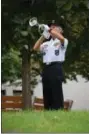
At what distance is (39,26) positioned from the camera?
1071 centimetres

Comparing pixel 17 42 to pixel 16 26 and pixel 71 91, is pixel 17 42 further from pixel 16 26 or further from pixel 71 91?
pixel 71 91

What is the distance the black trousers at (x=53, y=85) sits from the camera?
8789 mm

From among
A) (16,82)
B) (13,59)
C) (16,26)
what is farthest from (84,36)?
(16,82)

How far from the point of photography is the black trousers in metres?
8.79

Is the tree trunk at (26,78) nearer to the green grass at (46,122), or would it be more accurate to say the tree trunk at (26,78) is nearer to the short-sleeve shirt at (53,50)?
the short-sleeve shirt at (53,50)

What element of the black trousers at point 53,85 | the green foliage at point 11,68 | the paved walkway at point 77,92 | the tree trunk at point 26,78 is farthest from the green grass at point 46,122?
the paved walkway at point 77,92

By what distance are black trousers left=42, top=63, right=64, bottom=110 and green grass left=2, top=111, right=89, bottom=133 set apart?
128cm

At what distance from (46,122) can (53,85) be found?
2.03 m

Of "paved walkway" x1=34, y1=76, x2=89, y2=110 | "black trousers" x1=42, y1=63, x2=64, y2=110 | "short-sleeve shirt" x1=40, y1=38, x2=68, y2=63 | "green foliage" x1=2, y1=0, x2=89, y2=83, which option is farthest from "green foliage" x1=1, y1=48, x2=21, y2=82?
"short-sleeve shirt" x1=40, y1=38, x2=68, y2=63

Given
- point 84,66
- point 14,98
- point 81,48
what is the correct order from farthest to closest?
point 84,66, point 14,98, point 81,48

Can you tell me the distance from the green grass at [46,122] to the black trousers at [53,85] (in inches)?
50.3

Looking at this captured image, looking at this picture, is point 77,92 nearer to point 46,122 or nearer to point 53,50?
point 53,50

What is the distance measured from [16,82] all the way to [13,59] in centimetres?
556

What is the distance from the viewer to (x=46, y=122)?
22.6 feet
